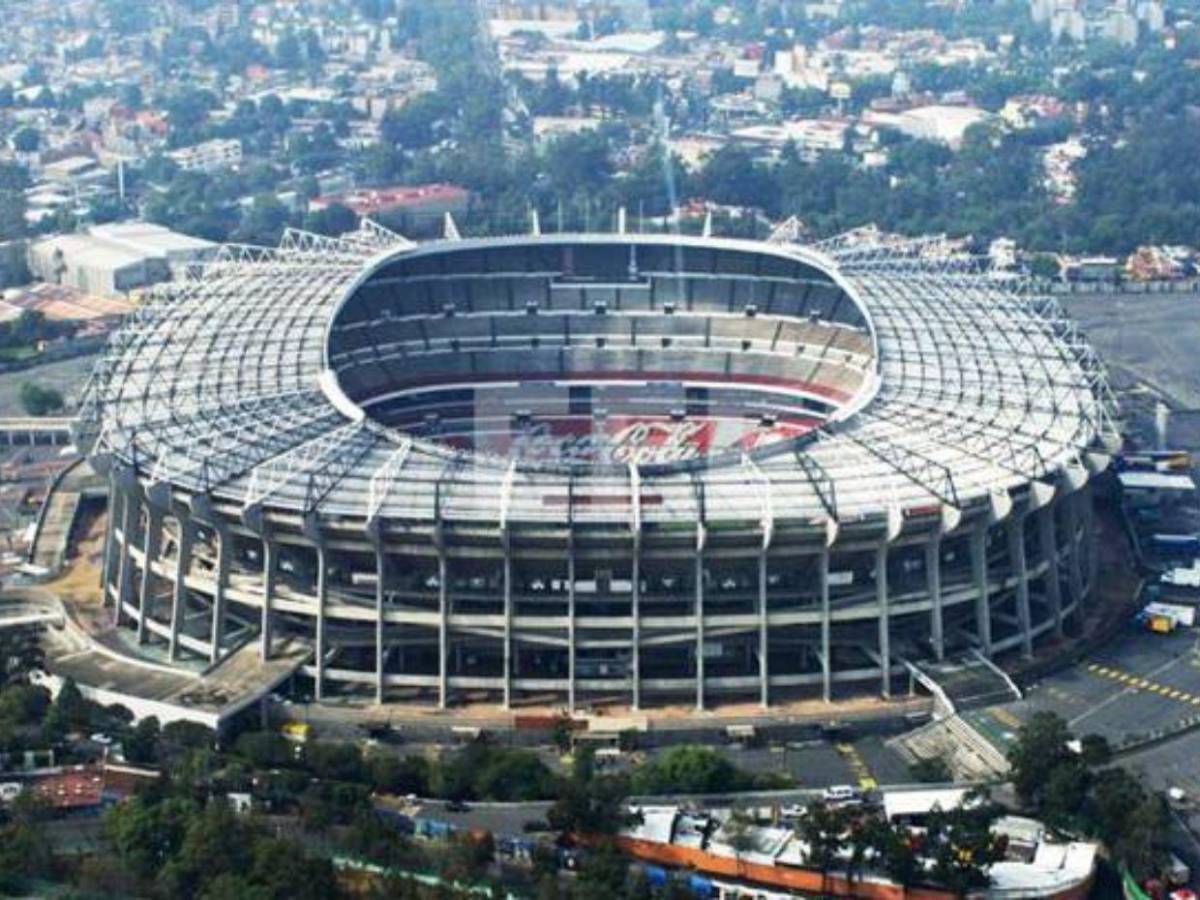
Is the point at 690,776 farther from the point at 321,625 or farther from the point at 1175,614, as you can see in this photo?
the point at 1175,614

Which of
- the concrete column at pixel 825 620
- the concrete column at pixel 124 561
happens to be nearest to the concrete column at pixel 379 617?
the concrete column at pixel 124 561

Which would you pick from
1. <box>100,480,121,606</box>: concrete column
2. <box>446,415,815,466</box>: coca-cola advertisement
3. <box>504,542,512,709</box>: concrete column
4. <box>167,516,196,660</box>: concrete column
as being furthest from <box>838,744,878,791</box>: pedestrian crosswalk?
<box>100,480,121,606</box>: concrete column

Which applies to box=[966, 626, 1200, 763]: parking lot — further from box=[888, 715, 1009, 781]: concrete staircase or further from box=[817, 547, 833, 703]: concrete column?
box=[817, 547, 833, 703]: concrete column

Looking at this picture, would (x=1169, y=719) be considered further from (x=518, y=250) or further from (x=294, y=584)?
(x=518, y=250)

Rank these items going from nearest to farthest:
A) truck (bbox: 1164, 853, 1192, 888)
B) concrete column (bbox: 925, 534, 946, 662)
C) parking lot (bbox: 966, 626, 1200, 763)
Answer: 1. truck (bbox: 1164, 853, 1192, 888)
2. parking lot (bbox: 966, 626, 1200, 763)
3. concrete column (bbox: 925, 534, 946, 662)

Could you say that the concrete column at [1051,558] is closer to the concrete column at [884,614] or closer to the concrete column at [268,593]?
the concrete column at [884,614]

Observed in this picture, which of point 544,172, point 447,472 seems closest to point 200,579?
point 447,472
